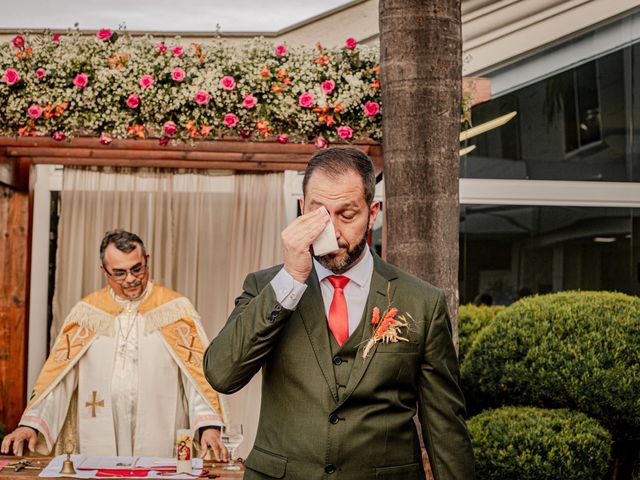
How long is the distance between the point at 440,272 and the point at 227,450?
145cm

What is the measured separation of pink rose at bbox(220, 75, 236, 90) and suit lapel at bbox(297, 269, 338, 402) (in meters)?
3.82

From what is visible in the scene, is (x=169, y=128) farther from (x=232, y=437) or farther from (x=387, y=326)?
(x=387, y=326)

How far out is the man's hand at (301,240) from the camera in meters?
2.81

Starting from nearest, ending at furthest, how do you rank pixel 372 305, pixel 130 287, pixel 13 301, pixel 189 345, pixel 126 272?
1. pixel 372 305
2. pixel 126 272
3. pixel 130 287
4. pixel 189 345
5. pixel 13 301

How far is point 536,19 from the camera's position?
10.9 metres

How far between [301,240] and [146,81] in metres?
4.21

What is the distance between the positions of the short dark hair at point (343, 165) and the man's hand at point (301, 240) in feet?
0.64

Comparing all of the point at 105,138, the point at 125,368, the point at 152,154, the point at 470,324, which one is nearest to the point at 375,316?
the point at 125,368

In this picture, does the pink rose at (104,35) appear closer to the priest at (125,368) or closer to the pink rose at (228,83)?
the pink rose at (228,83)

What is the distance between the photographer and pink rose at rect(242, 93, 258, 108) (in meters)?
6.80

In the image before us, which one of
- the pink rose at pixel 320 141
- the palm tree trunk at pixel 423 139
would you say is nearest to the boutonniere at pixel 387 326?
the palm tree trunk at pixel 423 139

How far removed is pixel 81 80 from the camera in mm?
6730

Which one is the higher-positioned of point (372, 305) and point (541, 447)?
point (372, 305)

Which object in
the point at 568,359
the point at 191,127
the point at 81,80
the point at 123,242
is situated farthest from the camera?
the point at 568,359
